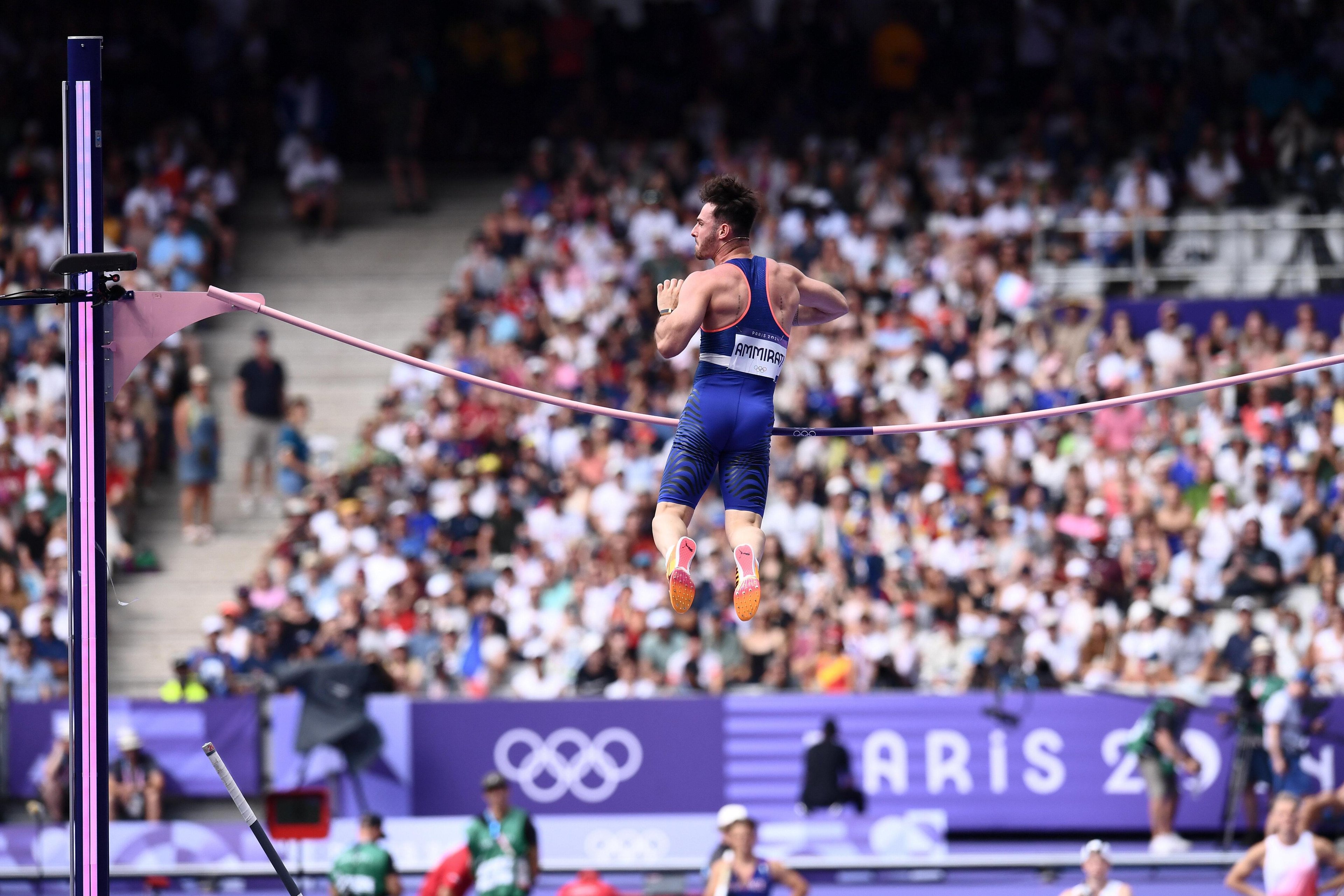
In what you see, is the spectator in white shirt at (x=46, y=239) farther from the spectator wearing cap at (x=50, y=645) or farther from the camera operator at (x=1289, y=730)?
the camera operator at (x=1289, y=730)

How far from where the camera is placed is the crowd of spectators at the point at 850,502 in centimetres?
1538

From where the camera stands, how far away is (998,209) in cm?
1894

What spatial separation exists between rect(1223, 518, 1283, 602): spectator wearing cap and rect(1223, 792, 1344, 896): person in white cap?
3.75m

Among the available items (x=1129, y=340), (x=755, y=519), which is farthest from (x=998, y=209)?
(x=755, y=519)

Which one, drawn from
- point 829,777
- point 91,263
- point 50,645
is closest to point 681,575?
point 91,263

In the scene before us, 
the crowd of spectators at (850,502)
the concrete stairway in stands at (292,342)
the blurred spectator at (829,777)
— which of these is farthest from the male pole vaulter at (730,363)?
the concrete stairway in stands at (292,342)

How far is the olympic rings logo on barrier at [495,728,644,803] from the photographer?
15.6 m

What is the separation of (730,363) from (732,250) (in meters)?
0.46

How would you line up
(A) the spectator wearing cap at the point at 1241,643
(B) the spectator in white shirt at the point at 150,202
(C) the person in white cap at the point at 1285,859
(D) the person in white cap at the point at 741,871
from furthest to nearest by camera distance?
(B) the spectator in white shirt at the point at 150,202
(A) the spectator wearing cap at the point at 1241,643
(D) the person in white cap at the point at 741,871
(C) the person in white cap at the point at 1285,859

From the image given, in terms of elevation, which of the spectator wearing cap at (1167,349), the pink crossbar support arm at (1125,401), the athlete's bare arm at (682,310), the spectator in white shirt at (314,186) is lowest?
the pink crossbar support arm at (1125,401)

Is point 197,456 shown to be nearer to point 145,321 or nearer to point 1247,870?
point 1247,870

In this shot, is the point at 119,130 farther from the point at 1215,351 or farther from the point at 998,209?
the point at 1215,351

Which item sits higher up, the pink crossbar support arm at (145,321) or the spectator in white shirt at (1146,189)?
the spectator in white shirt at (1146,189)

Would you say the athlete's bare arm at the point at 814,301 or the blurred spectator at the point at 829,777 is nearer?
the athlete's bare arm at the point at 814,301
